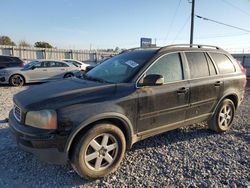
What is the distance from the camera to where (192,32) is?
67.8 feet

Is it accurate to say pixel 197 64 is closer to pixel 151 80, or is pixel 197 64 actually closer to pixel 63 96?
pixel 151 80

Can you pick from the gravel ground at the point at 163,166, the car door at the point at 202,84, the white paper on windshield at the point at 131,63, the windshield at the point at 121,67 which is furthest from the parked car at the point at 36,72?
the car door at the point at 202,84

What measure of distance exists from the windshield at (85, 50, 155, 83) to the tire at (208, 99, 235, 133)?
2.01 metres

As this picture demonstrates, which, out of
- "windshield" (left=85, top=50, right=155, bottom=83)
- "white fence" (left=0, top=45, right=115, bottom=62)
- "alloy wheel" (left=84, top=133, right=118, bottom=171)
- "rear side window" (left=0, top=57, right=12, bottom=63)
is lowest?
"alloy wheel" (left=84, top=133, right=118, bottom=171)

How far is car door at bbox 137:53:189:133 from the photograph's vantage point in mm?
3469

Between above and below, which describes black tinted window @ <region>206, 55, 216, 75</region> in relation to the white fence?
below

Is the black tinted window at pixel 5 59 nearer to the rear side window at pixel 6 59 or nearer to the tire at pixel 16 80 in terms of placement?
the rear side window at pixel 6 59

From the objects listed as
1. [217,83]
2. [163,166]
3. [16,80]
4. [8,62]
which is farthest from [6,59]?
[163,166]

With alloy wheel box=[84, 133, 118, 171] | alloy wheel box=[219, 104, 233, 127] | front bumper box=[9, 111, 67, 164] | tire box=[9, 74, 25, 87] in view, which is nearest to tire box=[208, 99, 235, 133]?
alloy wheel box=[219, 104, 233, 127]

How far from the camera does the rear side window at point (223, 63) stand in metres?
4.70

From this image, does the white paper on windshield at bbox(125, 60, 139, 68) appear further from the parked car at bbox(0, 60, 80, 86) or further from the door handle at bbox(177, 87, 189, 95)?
the parked car at bbox(0, 60, 80, 86)

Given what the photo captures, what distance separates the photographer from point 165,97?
12.0ft

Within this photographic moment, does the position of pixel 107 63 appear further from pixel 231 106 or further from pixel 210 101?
pixel 231 106

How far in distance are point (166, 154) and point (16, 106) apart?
249cm
